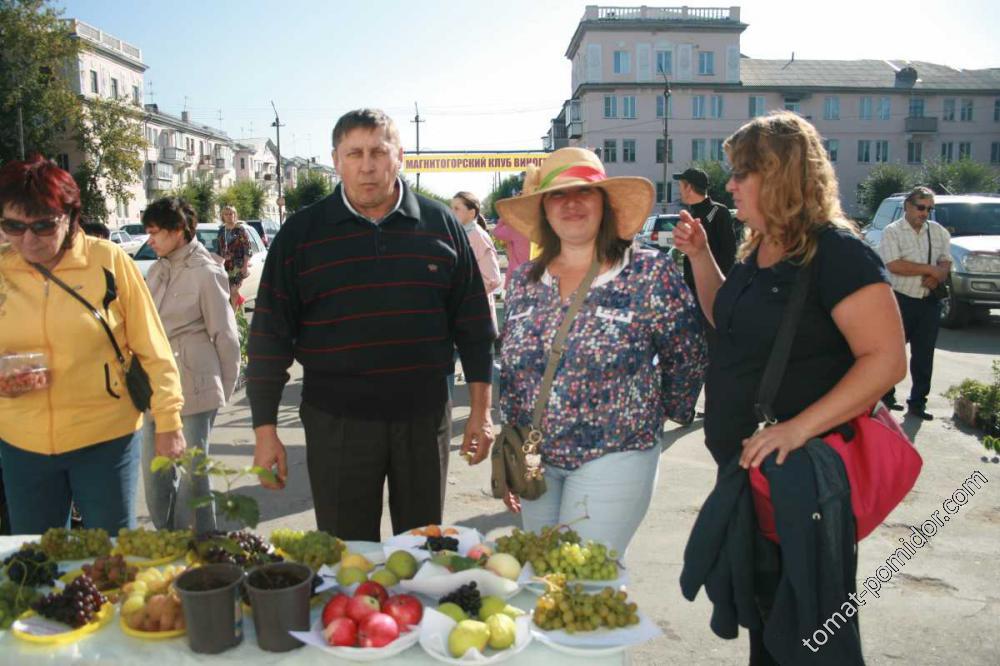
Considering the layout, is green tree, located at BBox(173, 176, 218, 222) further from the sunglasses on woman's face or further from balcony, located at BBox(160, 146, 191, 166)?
the sunglasses on woman's face

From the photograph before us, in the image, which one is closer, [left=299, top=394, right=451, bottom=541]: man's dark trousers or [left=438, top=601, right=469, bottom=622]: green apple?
[left=438, top=601, right=469, bottom=622]: green apple

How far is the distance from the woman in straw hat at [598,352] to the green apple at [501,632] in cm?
87

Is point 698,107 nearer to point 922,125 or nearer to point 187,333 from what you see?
point 922,125

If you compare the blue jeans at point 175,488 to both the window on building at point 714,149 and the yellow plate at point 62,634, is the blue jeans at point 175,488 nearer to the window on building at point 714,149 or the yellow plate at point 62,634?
the yellow plate at point 62,634

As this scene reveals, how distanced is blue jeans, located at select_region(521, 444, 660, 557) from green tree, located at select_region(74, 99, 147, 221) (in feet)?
157

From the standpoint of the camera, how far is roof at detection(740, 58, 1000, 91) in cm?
6078

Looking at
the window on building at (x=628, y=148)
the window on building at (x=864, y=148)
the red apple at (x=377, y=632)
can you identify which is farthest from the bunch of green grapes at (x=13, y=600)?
the window on building at (x=864, y=148)

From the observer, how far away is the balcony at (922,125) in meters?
59.5

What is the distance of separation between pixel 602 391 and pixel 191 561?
1410 millimetres

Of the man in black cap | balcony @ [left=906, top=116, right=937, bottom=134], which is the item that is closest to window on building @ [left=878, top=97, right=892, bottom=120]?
balcony @ [left=906, top=116, right=937, bottom=134]

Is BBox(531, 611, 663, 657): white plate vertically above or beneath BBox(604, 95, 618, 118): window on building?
beneath

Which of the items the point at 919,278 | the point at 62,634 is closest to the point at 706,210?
the point at 919,278

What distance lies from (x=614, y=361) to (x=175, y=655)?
158 centimetres

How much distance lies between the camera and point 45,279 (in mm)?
2822
